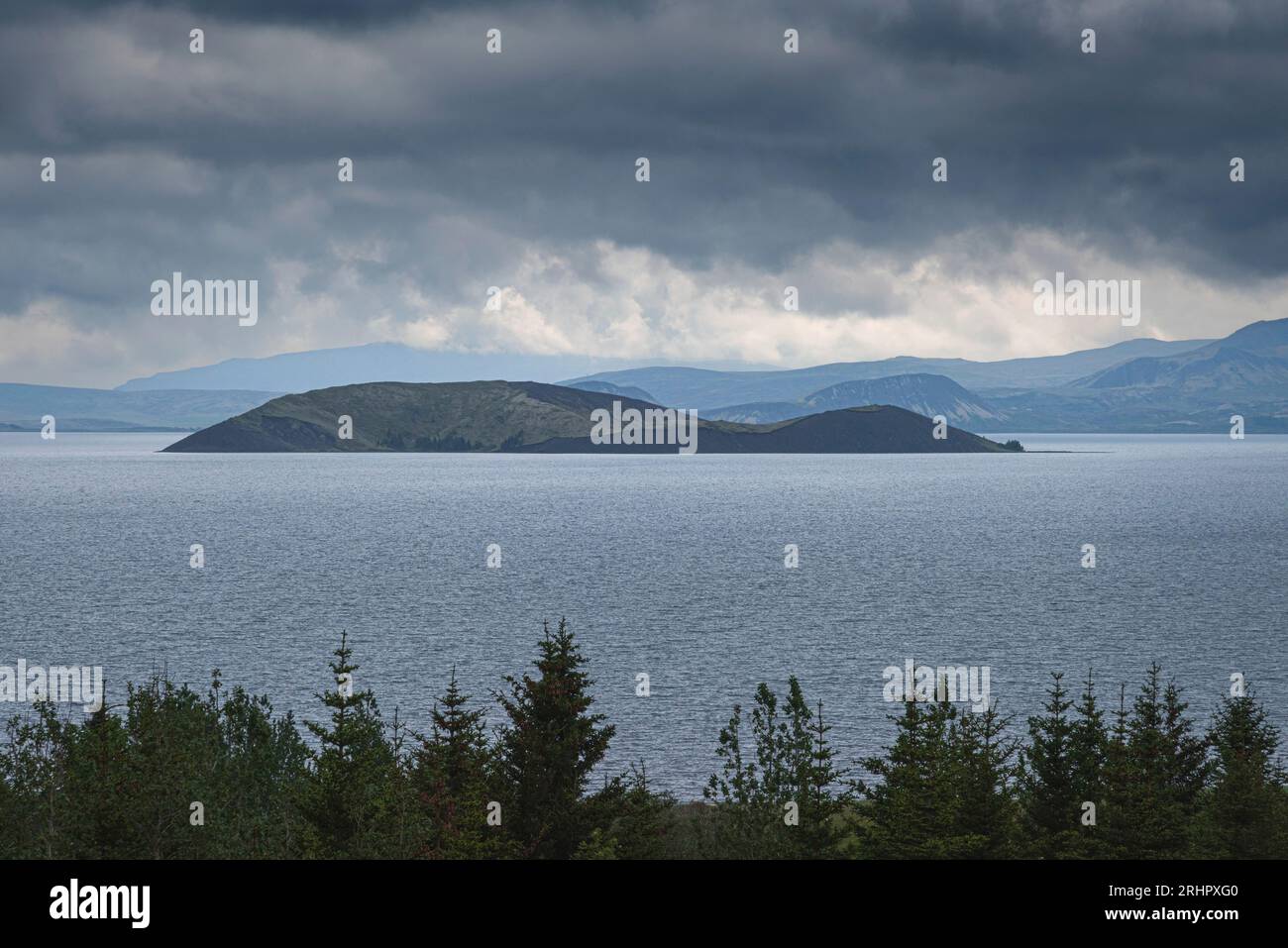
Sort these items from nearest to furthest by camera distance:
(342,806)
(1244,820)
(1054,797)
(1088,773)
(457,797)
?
(342,806)
(1244,820)
(457,797)
(1054,797)
(1088,773)

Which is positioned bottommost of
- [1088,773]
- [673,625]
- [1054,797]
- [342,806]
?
[1054,797]

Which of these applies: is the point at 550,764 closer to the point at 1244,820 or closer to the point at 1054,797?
the point at 1054,797

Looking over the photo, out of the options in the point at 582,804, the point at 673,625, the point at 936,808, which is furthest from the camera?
the point at 673,625

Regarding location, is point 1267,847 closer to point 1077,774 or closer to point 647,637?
point 1077,774

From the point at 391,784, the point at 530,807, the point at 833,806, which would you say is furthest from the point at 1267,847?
the point at 391,784

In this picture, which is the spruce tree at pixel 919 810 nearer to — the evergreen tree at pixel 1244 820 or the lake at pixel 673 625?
the evergreen tree at pixel 1244 820

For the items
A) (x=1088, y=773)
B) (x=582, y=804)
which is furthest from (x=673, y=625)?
(x=582, y=804)

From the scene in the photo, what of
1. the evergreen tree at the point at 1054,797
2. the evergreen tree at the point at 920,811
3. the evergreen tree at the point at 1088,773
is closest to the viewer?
the evergreen tree at the point at 920,811

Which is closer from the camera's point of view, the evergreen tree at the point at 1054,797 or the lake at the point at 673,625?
the evergreen tree at the point at 1054,797

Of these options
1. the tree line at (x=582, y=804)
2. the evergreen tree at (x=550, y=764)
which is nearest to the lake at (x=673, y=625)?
the tree line at (x=582, y=804)
